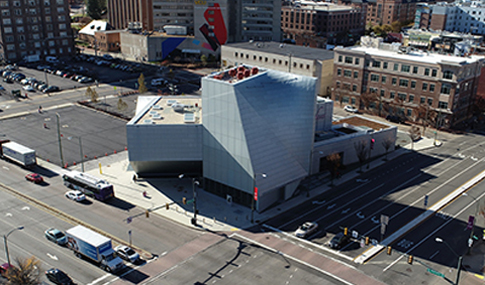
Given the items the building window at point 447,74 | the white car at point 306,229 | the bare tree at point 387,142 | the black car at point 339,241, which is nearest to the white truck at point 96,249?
the white car at point 306,229

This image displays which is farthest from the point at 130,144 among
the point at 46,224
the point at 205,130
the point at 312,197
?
the point at 312,197

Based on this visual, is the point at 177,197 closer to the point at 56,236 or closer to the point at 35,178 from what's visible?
the point at 56,236

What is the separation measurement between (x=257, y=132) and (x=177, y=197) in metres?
17.1

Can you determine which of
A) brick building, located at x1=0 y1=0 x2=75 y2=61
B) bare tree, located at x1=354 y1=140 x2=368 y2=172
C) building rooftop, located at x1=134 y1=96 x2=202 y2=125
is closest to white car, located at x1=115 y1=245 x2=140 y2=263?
building rooftop, located at x1=134 y1=96 x2=202 y2=125

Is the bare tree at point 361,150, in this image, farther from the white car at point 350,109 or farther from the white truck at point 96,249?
the white truck at point 96,249

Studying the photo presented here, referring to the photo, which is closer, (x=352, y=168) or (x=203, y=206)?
(x=203, y=206)

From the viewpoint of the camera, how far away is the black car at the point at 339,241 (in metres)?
60.3

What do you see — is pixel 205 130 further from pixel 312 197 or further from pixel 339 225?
pixel 339 225

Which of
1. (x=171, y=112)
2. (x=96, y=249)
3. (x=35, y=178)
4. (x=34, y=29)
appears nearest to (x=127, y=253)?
(x=96, y=249)

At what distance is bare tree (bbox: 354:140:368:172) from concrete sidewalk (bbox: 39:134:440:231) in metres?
3.05

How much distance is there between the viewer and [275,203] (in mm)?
72875

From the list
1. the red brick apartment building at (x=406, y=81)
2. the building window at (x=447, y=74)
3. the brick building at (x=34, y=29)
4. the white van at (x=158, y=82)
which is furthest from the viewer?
the brick building at (x=34, y=29)

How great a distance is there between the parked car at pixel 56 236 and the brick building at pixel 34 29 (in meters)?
126

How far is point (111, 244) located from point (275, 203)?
26964 mm
